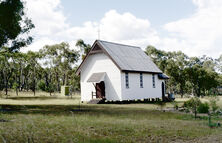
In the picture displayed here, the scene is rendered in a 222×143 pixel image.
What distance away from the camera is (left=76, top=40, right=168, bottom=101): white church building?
2839 cm

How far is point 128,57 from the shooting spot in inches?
1254

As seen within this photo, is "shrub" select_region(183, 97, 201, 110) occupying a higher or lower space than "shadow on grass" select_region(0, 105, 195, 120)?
higher

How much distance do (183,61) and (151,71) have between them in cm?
2785

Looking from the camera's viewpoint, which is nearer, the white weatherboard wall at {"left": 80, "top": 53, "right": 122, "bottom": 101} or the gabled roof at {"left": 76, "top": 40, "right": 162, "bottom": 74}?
the white weatherboard wall at {"left": 80, "top": 53, "right": 122, "bottom": 101}

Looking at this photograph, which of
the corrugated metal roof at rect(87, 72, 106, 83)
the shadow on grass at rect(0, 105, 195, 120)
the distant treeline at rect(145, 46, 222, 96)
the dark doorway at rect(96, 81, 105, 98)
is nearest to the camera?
the shadow on grass at rect(0, 105, 195, 120)

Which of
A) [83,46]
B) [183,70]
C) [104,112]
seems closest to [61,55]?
[83,46]

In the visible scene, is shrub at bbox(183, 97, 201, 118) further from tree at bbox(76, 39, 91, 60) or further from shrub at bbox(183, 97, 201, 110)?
tree at bbox(76, 39, 91, 60)

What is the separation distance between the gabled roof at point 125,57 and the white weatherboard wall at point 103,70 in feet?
2.54

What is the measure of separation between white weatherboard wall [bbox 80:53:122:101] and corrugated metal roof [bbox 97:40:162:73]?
877 millimetres

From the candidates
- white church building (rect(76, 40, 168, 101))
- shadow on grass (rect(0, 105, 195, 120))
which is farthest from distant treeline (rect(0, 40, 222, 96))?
shadow on grass (rect(0, 105, 195, 120))

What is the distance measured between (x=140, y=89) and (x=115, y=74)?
15.0 ft

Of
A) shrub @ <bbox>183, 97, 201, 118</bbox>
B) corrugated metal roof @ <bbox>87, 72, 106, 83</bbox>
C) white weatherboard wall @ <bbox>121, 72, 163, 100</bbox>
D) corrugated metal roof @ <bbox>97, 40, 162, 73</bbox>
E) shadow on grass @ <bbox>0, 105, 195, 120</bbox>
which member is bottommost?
shadow on grass @ <bbox>0, 105, 195, 120</bbox>

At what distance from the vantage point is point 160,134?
8914 mm

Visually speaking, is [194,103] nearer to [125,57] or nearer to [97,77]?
[97,77]
